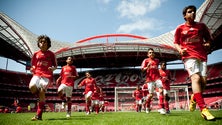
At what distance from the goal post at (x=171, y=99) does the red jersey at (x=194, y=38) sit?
59.8 ft

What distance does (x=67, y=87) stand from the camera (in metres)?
8.45

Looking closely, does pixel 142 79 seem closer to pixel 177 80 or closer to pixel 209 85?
pixel 177 80

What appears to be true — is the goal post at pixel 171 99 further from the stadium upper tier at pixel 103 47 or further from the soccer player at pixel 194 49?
the soccer player at pixel 194 49

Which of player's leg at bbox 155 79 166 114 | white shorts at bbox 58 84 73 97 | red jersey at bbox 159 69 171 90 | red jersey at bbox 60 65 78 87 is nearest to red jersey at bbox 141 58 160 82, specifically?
player's leg at bbox 155 79 166 114

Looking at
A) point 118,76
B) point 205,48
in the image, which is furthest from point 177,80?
point 205,48

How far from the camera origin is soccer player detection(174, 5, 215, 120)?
4.02 metres

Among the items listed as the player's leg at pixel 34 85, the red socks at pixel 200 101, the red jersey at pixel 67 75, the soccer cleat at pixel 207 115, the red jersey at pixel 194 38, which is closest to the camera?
the soccer cleat at pixel 207 115

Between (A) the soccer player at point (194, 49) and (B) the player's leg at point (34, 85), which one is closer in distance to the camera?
(A) the soccer player at point (194, 49)

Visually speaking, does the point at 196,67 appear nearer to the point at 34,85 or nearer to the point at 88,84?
the point at 34,85

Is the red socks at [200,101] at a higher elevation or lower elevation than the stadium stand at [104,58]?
lower

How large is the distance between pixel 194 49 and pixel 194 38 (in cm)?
27

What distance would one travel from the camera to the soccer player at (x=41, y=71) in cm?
545

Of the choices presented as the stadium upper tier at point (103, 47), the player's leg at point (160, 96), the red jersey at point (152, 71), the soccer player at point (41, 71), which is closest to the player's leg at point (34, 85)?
the soccer player at point (41, 71)

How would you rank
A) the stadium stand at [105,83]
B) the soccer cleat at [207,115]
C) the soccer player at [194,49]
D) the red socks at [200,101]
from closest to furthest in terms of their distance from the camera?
the soccer cleat at [207,115]
the red socks at [200,101]
the soccer player at [194,49]
the stadium stand at [105,83]
